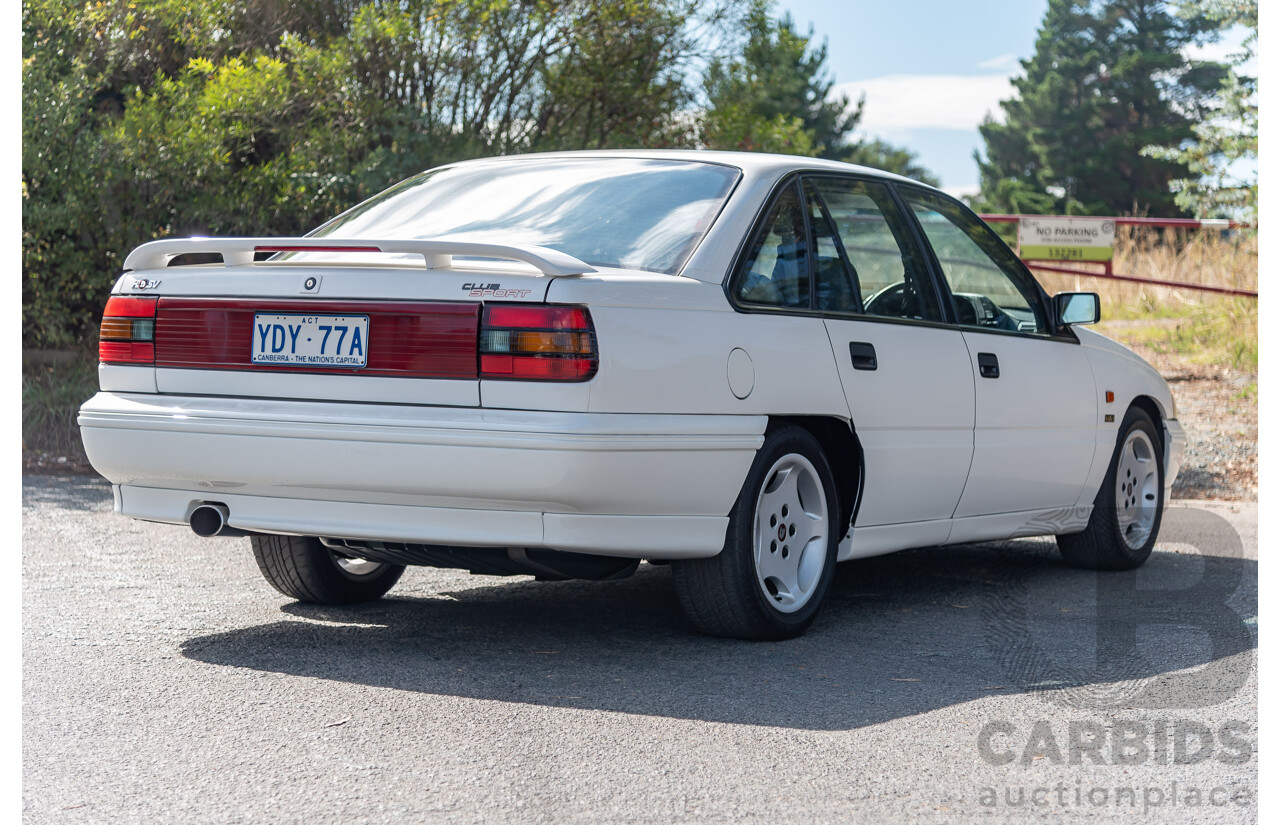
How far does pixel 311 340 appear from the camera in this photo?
4234mm

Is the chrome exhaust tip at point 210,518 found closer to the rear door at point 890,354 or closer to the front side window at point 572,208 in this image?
the front side window at point 572,208

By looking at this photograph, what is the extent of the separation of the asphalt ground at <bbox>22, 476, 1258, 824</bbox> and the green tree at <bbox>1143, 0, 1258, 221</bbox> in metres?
10.3

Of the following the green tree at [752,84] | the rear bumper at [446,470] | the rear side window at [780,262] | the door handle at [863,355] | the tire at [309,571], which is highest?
the green tree at [752,84]

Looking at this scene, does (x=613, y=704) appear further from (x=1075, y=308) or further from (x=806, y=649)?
(x=1075, y=308)

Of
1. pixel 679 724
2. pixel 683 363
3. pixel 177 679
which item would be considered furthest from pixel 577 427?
pixel 177 679

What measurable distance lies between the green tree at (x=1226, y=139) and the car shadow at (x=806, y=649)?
10.2 meters

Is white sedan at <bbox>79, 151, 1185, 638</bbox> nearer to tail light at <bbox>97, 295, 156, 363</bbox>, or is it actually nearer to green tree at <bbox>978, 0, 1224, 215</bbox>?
tail light at <bbox>97, 295, 156, 363</bbox>

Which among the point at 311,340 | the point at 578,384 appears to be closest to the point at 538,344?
the point at 578,384

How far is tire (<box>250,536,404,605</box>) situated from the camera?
203 inches

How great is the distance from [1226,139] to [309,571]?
1290 centimetres

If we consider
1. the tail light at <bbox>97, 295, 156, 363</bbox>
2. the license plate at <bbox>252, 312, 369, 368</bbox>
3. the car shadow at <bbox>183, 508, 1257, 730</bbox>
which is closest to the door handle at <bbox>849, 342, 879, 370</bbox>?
the car shadow at <bbox>183, 508, 1257, 730</bbox>

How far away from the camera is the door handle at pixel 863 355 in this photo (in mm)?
4875

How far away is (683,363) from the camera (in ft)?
13.7

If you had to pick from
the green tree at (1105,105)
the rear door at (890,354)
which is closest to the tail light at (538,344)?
the rear door at (890,354)
